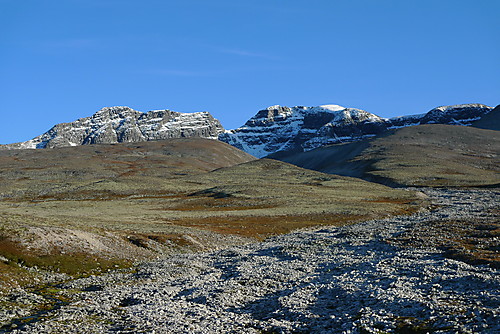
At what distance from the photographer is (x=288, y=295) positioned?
36188 millimetres

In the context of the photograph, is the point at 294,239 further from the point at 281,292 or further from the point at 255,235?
the point at 281,292

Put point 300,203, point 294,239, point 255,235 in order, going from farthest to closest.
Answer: point 300,203 < point 255,235 < point 294,239

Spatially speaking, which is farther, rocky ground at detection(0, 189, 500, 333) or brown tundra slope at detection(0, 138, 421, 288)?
brown tundra slope at detection(0, 138, 421, 288)

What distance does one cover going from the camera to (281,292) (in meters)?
37.8

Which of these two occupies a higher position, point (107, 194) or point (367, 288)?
point (107, 194)

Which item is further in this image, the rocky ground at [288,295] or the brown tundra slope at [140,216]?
the brown tundra slope at [140,216]

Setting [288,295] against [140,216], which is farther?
[140,216]

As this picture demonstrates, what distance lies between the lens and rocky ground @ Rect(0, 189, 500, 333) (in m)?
28.6

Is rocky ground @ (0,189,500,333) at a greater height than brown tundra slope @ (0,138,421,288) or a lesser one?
lesser

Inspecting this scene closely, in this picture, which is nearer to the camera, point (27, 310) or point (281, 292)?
point (27, 310)

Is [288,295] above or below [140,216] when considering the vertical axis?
below

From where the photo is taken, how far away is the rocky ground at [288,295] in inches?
1127

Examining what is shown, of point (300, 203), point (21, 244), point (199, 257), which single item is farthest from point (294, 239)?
point (300, 203)

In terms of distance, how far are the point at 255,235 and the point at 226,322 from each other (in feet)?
147
